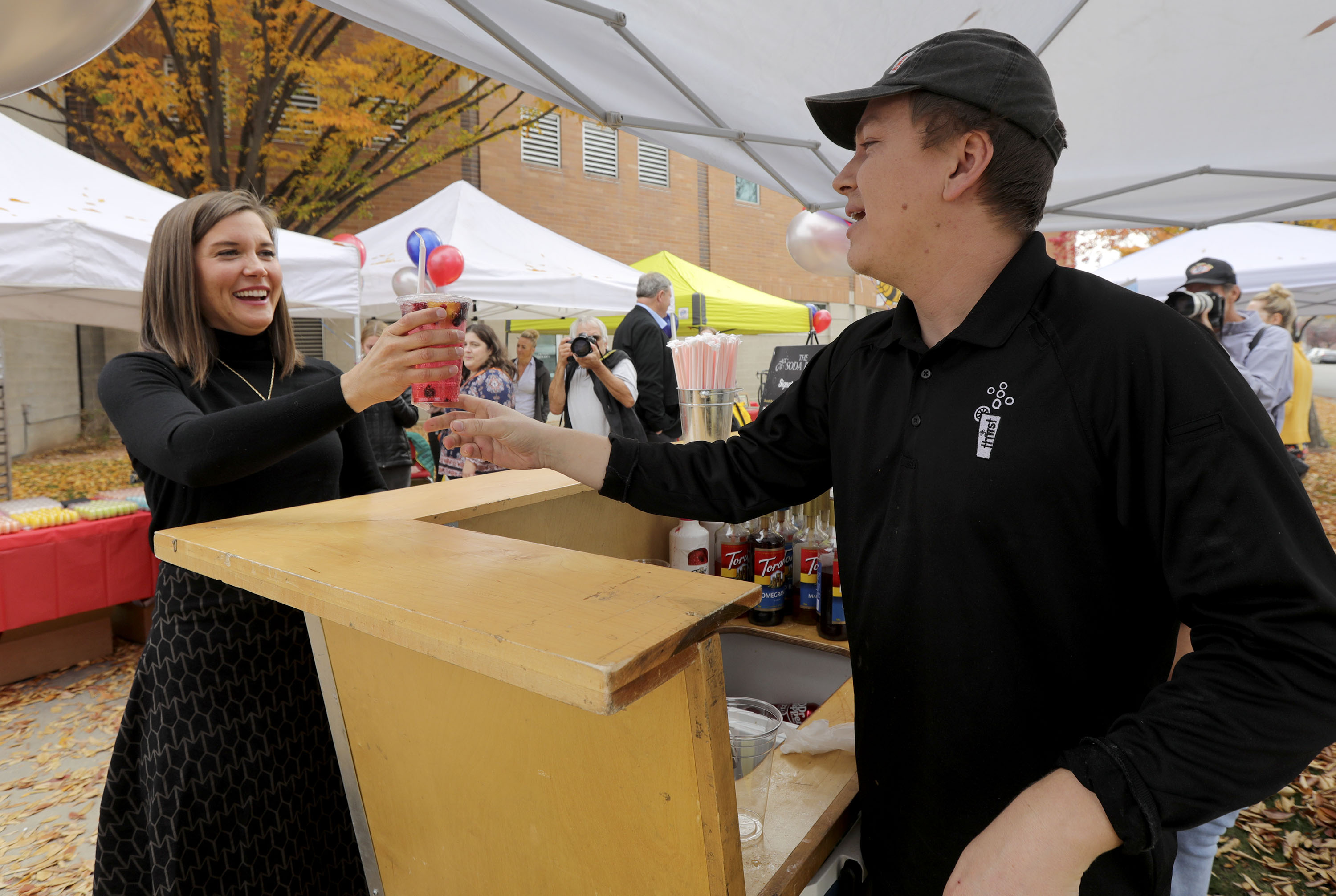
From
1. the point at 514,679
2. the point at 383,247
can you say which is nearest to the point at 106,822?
the point at 514,679

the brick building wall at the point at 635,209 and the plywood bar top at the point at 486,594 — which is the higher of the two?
the brick building wall at the point at 635,209

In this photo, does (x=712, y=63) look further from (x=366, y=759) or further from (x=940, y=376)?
(x=366, y=759)

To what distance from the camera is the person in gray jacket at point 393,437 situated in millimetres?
5418

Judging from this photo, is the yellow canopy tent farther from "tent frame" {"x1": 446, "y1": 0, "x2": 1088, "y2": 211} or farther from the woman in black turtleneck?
the woman in black turtleneck

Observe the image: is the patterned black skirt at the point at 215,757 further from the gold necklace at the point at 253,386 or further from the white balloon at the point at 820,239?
the white balloon at the point at 820,239

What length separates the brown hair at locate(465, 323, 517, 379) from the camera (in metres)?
5.59

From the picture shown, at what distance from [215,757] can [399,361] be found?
101 cm

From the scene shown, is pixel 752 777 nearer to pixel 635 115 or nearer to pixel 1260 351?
pixel 635 115

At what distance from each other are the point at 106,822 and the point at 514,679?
1.56m

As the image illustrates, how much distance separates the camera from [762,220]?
16500mm

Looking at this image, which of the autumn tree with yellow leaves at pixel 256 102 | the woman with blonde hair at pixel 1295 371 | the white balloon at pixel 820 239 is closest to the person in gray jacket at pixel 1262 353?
the woman with blonde hair at pixel 1295 371

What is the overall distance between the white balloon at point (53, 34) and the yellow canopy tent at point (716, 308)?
719 centimetres

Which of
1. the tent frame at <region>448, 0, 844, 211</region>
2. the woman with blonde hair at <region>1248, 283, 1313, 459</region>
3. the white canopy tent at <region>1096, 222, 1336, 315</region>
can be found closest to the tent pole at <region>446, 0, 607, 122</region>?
the tent frame at <region>448, 0, 844, 211</region>

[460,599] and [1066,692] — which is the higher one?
[460,599]
